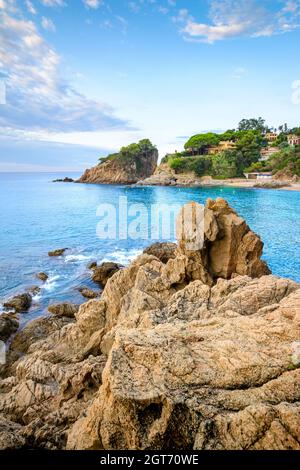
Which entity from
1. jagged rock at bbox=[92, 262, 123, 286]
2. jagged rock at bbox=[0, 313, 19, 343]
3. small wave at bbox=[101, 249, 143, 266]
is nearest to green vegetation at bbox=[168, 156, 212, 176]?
small wave at bbox=[101, 249, 143, 266]

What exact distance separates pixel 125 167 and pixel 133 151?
8649 millimetres

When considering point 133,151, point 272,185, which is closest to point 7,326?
point 272,185

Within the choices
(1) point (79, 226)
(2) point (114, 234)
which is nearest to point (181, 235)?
(2) point (114, 234)

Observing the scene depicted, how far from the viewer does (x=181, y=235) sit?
20078 millimetres

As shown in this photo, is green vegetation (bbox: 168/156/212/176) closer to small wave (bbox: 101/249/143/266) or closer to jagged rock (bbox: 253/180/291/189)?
jagged rock (bbox: 253/180/291/189)

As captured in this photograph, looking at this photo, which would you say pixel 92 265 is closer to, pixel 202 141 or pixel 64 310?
pixel 64 310

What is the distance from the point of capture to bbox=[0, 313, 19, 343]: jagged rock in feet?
65.8

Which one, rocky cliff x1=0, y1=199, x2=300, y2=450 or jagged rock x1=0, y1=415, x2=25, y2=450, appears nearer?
rocky cliff x1=0, y1=199, x2=300, y2=450

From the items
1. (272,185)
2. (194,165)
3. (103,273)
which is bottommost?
(103,273)

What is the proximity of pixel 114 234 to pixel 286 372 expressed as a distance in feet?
157

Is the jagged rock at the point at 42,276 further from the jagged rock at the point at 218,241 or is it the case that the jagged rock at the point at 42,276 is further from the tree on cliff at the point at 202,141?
the tree on cliff at the point at 202,141

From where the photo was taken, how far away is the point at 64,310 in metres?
22.5

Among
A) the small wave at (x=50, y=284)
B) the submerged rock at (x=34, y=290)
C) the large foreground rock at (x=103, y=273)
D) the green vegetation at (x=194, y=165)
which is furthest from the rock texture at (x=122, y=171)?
the submerged rock at (x=34, y=290)

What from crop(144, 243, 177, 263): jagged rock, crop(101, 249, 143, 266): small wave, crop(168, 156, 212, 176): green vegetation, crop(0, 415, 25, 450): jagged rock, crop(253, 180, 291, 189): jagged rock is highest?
crop(168, 156, 212, 176): green vegetation
